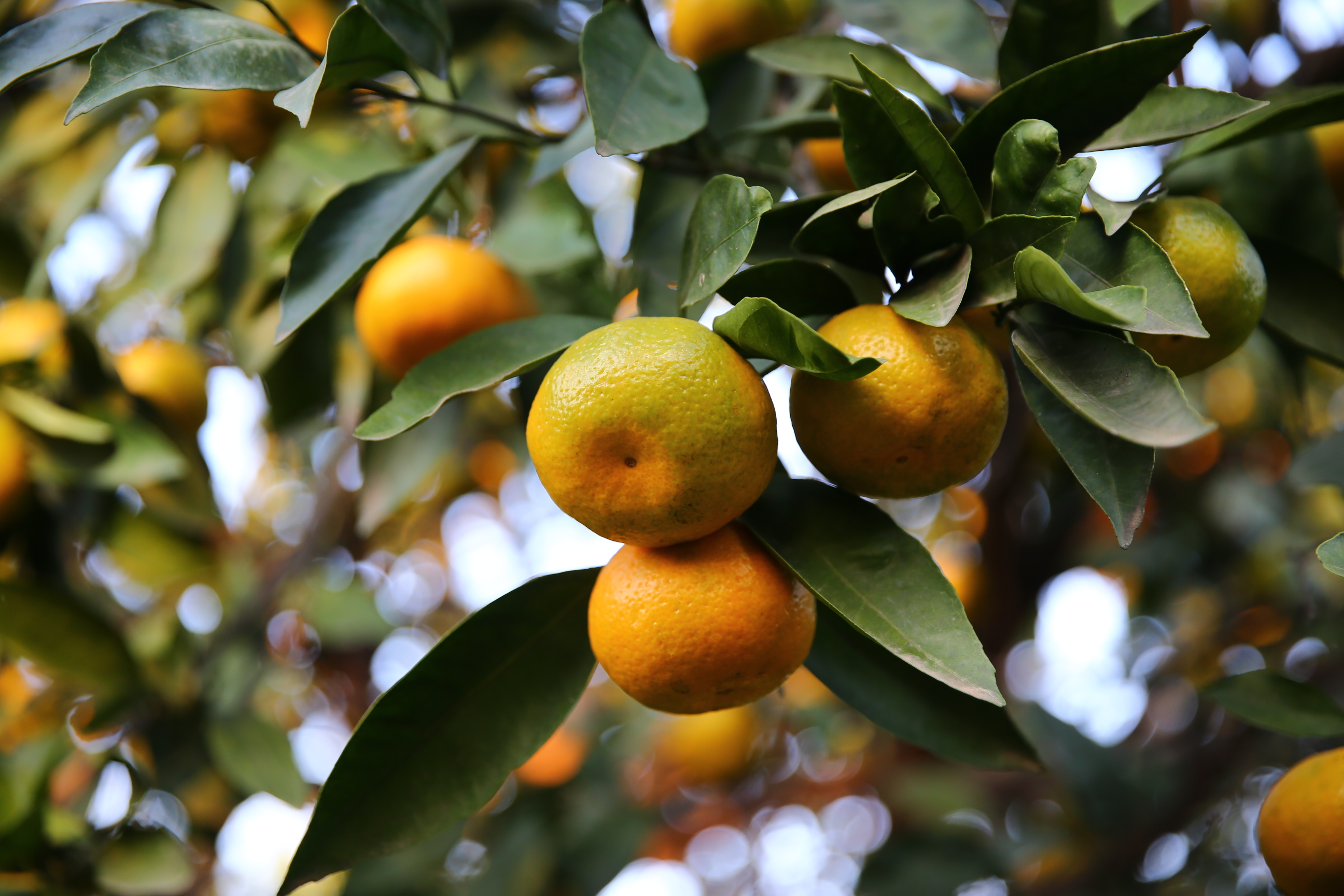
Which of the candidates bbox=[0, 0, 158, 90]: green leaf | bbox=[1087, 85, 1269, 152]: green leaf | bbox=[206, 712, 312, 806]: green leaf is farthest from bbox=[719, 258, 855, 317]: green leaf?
bbox=[206, 712, 312, 806]: green leaf

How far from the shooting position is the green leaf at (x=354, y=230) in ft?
2.65

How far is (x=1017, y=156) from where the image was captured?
644 mm

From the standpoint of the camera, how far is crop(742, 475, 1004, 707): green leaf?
60 centimetres

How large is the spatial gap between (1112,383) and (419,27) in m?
0.71

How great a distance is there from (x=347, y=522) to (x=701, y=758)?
1069 millimetres

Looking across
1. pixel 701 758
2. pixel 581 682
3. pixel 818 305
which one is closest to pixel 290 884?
pixel 581 682

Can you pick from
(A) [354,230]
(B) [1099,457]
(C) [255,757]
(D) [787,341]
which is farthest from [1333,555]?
(C) [255,757]

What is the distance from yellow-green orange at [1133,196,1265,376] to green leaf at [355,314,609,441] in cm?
48

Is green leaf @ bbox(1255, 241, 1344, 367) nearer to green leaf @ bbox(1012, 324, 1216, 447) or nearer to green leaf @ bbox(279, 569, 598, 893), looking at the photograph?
green leaf @ bbox(1012, 324, 1216, 447)

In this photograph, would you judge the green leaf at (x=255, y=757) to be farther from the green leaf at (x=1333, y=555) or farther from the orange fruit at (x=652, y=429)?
the green leaf at (x=1333, y=555)

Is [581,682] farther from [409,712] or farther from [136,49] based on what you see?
[136,49]

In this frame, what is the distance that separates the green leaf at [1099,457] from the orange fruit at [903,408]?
3 cm

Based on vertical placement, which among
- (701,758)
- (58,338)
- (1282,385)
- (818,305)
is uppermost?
(818,305)

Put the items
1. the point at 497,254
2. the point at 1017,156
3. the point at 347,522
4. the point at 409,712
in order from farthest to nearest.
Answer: the point at 347,522, the point at 497,254, the point at 409,712, the point at 1017,156
